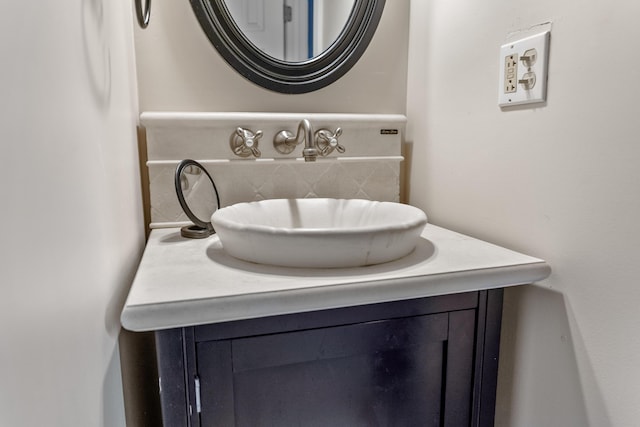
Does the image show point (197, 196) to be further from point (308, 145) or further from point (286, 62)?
point (286, 62)

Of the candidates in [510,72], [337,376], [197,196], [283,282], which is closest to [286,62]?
[197,196]

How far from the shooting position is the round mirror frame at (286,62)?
0.98m

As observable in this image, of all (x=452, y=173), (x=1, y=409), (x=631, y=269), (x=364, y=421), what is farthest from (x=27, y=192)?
(x=452, y=173)

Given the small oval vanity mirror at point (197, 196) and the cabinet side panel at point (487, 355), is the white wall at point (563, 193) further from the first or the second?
the small oval vanity mirror at point (197, 196)

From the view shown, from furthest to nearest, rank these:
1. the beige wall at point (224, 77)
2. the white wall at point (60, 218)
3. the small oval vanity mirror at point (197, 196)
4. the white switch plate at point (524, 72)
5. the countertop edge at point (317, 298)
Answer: the beige wall at point (224, 77), the small oval vanity mirror at point (197, 196), the white switch plate at point (524, 72), the countertop edge at point (317, 298), the white wall at point (60, 218)

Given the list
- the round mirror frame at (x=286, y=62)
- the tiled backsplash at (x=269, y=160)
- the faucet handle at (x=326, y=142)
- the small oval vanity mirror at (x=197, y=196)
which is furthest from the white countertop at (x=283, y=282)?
the round mirror frame at (x=286, y=62)

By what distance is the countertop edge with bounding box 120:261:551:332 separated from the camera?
509mm

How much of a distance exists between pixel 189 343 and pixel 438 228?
0.63 meters

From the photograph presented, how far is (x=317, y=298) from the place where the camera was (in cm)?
56

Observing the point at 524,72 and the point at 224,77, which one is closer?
the point at 524,72

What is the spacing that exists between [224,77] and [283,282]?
0.65 meters

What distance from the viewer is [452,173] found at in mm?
943

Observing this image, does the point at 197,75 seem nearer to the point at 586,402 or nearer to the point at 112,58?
the point at 112,58

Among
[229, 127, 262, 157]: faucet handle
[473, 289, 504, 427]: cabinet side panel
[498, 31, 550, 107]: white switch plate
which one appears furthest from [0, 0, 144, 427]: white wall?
[498, 31, 550, 107]: white switch plate
